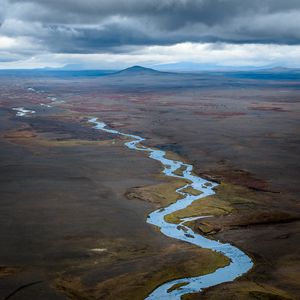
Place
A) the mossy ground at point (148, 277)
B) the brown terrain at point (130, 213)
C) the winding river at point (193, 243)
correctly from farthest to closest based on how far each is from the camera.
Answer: the brown terrain at point (130, 213) → the winding river at point (193, 243) → the mossy ground at point (148, 277)

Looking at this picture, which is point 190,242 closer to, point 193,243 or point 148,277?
point 193,243

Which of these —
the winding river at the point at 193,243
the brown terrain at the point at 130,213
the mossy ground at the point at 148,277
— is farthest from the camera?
the brown terrain at the point at 130,213

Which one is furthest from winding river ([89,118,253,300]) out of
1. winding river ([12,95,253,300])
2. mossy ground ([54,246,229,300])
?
mossy ground ([54,246,229,300])

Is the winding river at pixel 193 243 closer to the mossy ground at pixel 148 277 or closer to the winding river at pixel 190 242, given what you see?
the winding river at pixel 190 242

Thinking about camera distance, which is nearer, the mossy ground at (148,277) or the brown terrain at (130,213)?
the mossy ground at (148,277)

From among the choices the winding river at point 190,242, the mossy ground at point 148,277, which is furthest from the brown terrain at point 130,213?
the winding river at point 190,242

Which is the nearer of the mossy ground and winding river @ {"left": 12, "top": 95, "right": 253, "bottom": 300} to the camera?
the mossy ground

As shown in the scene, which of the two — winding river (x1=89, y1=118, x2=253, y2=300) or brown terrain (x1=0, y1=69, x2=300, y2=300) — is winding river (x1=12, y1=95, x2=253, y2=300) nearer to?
winding river (x1=89, y1=118, x2=253, y2=300)

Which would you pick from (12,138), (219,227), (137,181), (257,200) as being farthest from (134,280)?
(12,138)

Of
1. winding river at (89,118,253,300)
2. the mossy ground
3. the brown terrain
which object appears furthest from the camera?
the brown terrain
